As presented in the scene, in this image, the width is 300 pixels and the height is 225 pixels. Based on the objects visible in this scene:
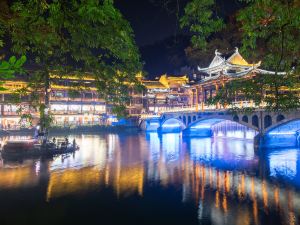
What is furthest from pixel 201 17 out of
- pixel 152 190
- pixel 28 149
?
pixel 28 149

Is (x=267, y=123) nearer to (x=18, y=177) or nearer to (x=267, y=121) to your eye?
(x=267, y=121)

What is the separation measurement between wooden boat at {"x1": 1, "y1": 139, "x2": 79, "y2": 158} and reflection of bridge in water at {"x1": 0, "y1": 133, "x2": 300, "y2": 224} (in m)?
3.40

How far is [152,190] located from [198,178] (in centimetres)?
576

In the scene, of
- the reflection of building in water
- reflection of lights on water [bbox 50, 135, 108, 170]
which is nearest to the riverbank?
reflection of lights on water [bbox 50, 135, 108, 170]

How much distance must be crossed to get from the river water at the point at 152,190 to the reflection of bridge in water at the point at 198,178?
0.06m

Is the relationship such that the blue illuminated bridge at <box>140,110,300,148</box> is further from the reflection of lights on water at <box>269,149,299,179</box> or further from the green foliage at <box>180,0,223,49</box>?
the green foliage at <box>180,0,223,49</box>

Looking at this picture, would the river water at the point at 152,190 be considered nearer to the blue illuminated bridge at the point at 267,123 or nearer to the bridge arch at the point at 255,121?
the blue illuminated bridge at the point at 267,123

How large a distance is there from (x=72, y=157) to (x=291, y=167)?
24987 millimetres

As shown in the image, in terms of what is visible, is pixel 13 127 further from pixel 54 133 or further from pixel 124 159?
pixel 124 159

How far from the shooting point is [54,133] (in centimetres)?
6906

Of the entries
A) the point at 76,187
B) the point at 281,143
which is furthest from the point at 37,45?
the point at 281,143

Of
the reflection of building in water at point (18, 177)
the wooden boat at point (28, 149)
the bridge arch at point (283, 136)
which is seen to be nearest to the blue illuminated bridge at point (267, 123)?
the bridge arch at point (283, 136)

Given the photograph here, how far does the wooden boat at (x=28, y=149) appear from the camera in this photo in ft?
110

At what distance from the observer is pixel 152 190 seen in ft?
71.1
